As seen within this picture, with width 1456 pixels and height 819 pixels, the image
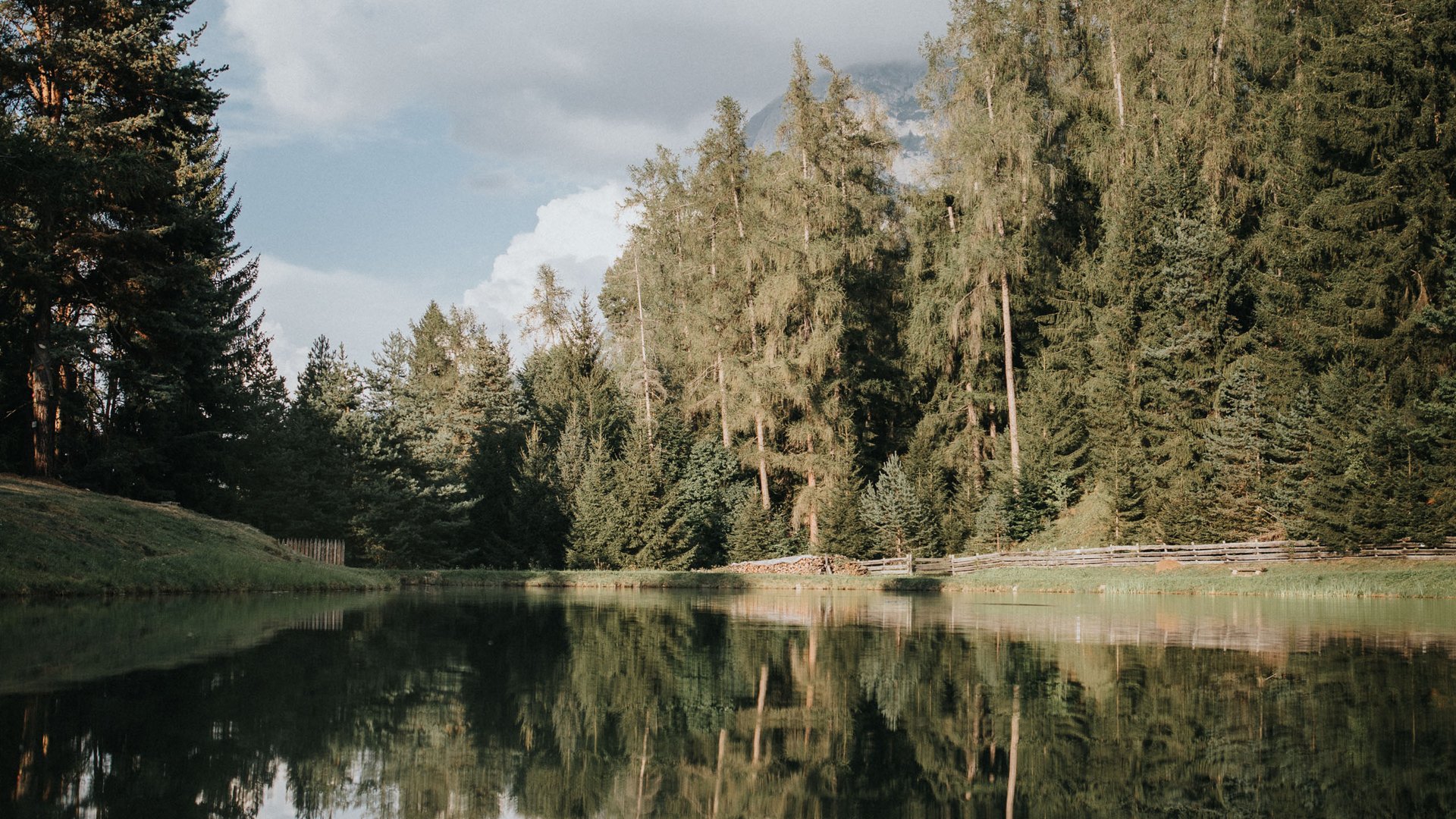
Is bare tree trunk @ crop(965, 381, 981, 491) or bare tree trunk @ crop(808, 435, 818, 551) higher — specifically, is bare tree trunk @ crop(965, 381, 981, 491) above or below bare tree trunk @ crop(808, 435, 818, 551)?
above

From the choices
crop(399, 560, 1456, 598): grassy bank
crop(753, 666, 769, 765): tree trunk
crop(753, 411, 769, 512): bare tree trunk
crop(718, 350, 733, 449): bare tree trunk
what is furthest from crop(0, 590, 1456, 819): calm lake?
crop(718, 350, 733, 449): bare tree trunk

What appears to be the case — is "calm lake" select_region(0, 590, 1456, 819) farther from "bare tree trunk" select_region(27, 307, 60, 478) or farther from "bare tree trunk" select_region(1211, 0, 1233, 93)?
"bare tree trunk" select_region(1211, 0, 1233, 93)

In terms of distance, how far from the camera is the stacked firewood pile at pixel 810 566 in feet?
131

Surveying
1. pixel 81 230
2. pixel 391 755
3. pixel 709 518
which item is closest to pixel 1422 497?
pixel 709 518

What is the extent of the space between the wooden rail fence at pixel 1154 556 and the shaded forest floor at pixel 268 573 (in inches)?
41.1

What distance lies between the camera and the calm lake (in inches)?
220

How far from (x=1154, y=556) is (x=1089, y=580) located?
4.68 metres

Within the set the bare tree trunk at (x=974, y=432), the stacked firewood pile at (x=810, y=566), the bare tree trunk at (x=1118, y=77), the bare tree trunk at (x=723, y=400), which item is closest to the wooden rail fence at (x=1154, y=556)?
the stacked firewood pile at (x=810, y=566)

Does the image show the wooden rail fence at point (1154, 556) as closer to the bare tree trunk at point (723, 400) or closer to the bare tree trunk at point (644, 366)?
the bare tree trunk at point (723, 400)

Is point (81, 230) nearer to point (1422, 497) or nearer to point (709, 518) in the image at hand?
point (709, 518)

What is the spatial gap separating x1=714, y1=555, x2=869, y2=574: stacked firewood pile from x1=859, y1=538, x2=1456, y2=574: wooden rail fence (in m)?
0.55

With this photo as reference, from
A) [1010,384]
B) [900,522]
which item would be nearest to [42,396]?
[900,522]

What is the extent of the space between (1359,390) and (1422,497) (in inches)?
186

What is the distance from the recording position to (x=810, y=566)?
40.0m
